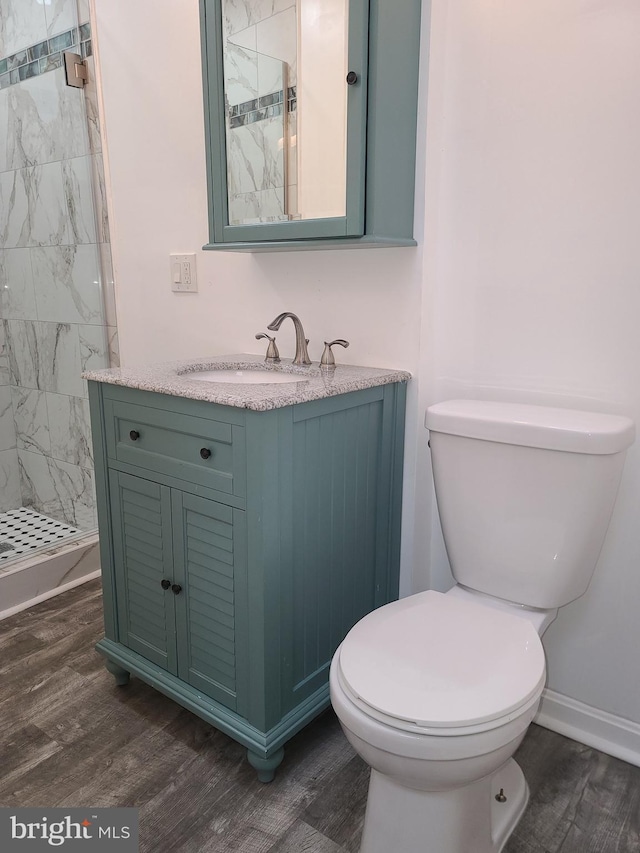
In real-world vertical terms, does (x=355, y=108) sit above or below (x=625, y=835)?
above

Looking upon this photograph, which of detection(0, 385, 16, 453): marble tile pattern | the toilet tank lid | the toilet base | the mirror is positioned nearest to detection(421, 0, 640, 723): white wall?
the toilet tank lid

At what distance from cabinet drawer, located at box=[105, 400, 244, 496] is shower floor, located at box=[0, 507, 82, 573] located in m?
0.93

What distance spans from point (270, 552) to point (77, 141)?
6.20ft

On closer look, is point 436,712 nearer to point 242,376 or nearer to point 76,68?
point 242,376

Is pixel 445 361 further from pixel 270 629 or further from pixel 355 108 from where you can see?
pixel 270 629

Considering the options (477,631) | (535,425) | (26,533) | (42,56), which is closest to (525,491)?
(535,425)

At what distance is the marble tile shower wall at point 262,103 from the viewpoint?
1.52 m

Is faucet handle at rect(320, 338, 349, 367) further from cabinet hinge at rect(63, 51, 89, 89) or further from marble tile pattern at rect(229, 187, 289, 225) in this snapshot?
A: cabinet hinge at rect(63, 51, 89, 89)

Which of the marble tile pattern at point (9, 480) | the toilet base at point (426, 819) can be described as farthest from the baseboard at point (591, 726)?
the marble tile pattern at point (9, 480)

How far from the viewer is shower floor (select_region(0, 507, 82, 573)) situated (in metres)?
2.28

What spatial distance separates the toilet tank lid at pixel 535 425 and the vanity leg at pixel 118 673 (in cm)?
109

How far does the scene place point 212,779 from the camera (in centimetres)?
138

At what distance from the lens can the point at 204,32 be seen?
1.58m

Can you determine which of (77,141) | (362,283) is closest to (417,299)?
(362,283)
